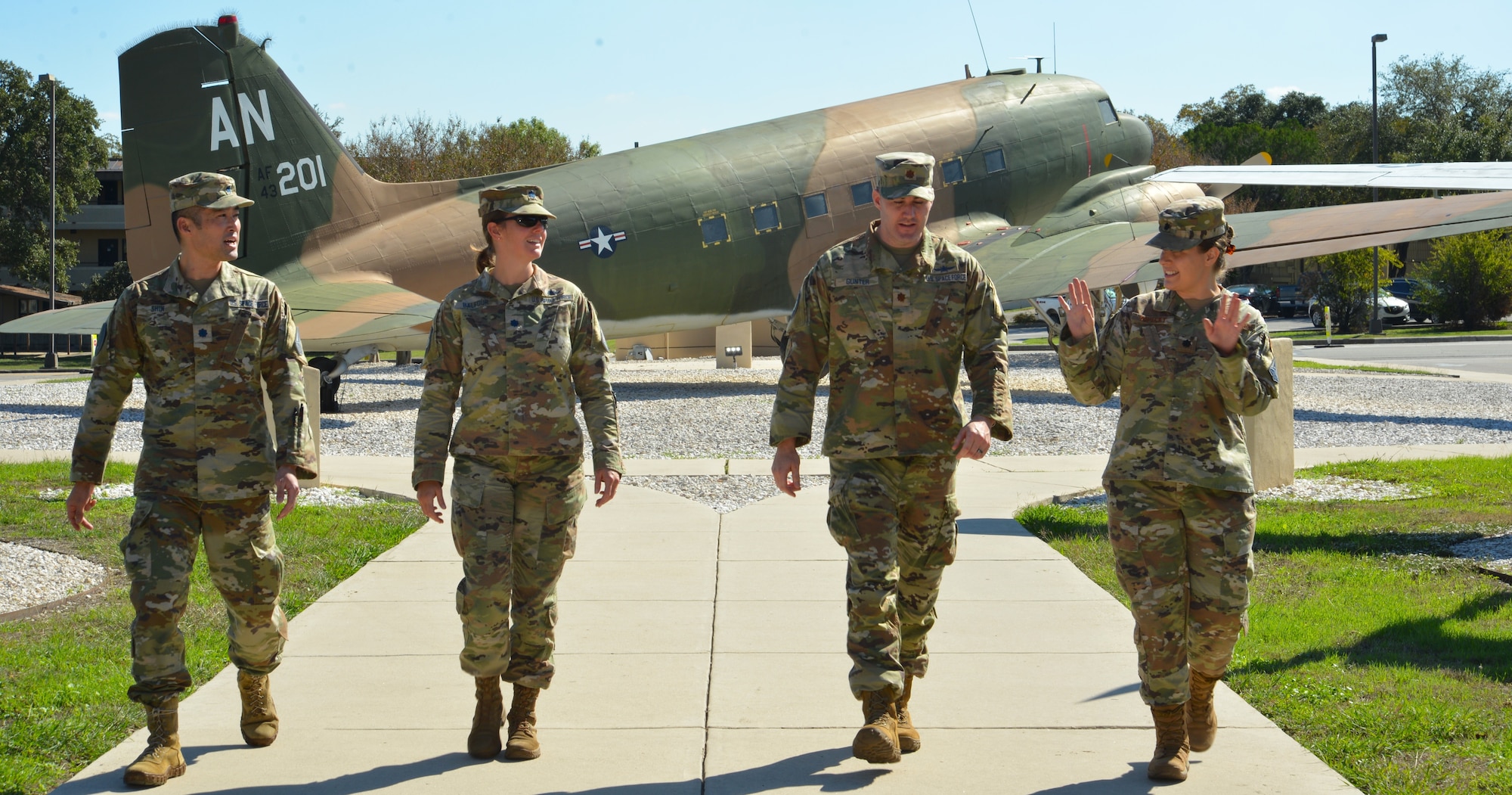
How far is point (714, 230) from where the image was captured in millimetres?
19188

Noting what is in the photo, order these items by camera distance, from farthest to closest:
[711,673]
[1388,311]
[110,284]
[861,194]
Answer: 1. [110,284]
2. [1388,311]
3. [861,194]
4. [711,673]

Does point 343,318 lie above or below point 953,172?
below

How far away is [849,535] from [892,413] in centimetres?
51

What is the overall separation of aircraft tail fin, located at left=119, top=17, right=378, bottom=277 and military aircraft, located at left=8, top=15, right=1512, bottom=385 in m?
0.02

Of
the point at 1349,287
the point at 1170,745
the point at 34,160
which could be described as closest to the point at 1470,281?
the point at 1349,287

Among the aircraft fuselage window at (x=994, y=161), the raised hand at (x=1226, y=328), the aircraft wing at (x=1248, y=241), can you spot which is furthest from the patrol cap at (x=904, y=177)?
the aircraft fuselage window at (x=994, y=161)

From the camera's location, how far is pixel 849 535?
456cm

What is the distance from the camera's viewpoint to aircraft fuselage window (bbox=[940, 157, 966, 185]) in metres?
20.2

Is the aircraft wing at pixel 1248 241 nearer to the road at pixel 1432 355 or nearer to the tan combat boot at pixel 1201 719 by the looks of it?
the road at pixel 1432 355

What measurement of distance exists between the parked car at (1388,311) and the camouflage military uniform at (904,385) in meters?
45.6

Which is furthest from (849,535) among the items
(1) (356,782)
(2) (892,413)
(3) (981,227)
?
(3) (981,227)

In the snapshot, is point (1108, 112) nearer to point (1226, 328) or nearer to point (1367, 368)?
point (1367, 368)

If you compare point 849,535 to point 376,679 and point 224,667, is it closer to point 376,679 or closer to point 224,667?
point 376,679

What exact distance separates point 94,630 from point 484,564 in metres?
3.30
